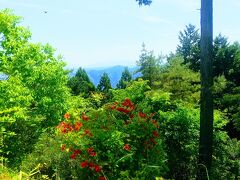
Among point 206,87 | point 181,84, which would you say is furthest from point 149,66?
point 206,87

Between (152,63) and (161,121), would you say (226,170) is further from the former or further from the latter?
(152,63)

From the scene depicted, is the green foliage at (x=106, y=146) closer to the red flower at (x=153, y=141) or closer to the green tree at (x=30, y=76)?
the red flower at (x=153, y=141)

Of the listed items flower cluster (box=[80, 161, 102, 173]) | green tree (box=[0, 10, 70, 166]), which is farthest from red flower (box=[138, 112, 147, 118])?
green tree (box=[0, 10, 70, 166])

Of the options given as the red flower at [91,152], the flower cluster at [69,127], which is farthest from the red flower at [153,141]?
the flower cluster at [69,127]

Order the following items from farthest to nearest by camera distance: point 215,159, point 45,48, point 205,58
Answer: point 45,48
point 215,159
point 205,58

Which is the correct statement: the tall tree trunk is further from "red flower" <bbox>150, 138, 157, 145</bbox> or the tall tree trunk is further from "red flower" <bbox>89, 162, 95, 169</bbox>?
"red flower" <bbox>89, 162, 95, 169</bbox>

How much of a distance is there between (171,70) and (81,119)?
32945mm

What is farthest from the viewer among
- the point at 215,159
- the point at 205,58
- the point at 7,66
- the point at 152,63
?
the point at 152,63

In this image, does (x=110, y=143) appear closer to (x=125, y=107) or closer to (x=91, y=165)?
(x=91, y=165)

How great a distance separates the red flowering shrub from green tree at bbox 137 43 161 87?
35.3 metres

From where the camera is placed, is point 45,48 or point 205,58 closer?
point 205,58

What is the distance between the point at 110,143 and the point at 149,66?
3843 centimetres

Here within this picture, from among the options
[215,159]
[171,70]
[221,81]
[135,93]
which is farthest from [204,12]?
[171,70]

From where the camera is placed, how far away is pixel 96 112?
9133mm
